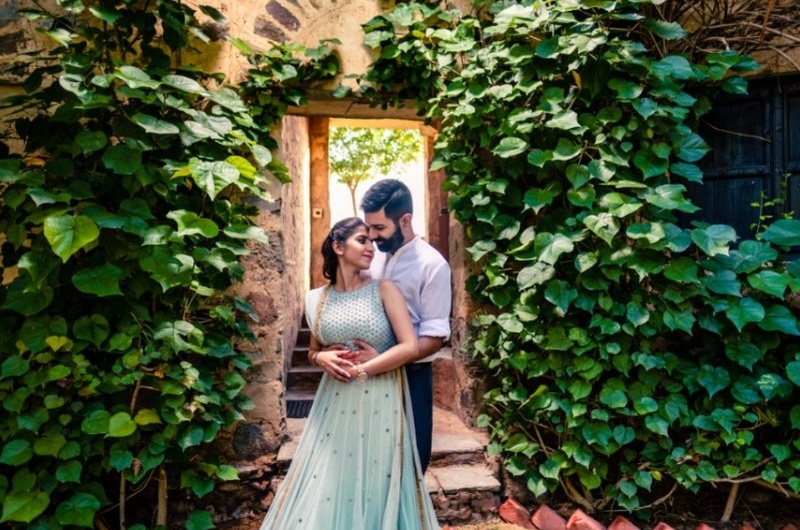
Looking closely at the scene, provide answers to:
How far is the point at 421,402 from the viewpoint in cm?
224

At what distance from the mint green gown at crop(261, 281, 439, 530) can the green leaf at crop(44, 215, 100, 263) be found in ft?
3.03

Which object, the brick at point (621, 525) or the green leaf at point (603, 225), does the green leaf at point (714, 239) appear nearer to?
the green leaf at point (603, 225)

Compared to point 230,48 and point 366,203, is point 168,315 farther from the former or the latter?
point 230,48

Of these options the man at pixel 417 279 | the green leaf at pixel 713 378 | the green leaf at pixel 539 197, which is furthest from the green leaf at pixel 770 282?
the man at pixel 417 279

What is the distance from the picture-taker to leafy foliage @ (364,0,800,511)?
2.51 m

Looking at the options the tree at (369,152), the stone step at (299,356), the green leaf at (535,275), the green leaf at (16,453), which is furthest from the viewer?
the tree at (369,152)

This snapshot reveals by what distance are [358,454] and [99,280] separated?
48.3 inches

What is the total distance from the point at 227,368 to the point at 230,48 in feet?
5.39

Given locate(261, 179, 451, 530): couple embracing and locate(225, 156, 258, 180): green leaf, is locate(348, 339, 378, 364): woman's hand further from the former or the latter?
locate(225, 156, 258, 180): green leaf

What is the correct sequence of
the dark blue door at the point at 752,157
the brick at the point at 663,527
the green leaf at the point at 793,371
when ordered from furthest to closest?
the dark blue door at the point at 752,157, the brick at the point at 663,527, the green leaf at the point at 793,371

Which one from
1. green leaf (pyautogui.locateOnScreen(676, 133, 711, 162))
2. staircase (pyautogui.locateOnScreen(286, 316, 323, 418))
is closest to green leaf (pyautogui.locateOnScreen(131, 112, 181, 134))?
staircase (pyautogui.locateOnScreen(286, 316, 323, 418))

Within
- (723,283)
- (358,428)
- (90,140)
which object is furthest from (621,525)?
(90,140)

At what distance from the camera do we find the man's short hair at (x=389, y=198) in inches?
89.7

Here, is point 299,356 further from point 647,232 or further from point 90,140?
point 647,232
